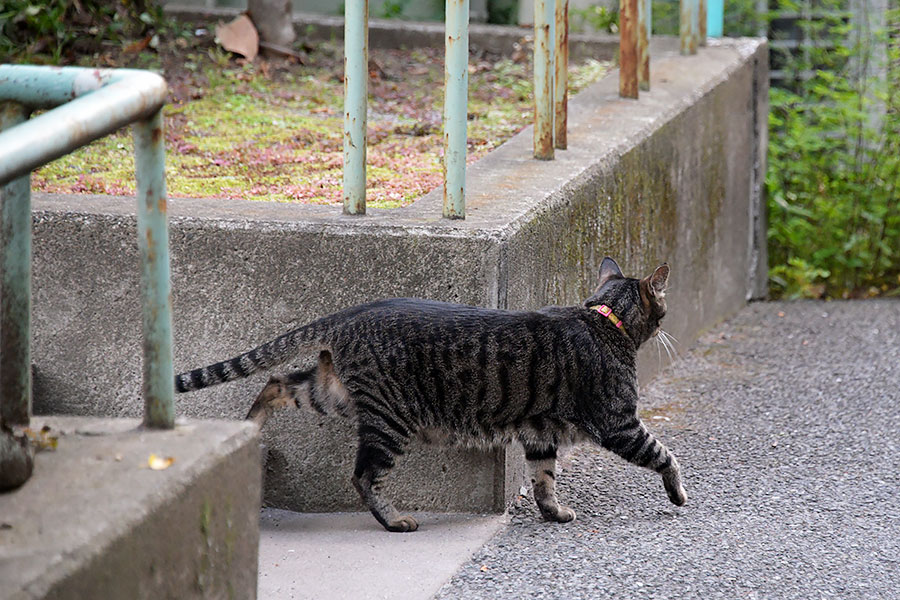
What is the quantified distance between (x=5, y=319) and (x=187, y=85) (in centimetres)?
504

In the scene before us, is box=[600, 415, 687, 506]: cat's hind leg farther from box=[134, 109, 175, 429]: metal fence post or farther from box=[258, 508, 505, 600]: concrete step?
box=[134, 109, 175, 429]: metal fence post

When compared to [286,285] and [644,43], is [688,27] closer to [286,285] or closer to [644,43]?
[644,43]

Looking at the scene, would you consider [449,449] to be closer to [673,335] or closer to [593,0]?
[673,335]

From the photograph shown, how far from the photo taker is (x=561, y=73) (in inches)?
201

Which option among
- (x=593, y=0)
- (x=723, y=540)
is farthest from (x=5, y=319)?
(x=593, y=0)

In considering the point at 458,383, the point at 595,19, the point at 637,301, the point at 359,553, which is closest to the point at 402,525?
the point at 359,553

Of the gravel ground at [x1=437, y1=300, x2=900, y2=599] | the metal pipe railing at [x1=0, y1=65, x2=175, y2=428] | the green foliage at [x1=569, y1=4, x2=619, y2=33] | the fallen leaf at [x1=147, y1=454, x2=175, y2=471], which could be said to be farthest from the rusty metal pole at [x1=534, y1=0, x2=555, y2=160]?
the green foliage at [x1=569, y1=4, x2=619, y2=33]

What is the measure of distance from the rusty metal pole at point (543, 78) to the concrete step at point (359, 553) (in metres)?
1.79

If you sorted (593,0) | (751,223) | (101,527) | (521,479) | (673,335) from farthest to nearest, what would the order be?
(593,0)
(751,223)
(673,335)
(521,479)
(101,527)

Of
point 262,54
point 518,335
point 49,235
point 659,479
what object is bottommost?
point 659,479

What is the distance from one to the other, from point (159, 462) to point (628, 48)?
462 cm

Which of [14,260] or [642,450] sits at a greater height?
[14,260]

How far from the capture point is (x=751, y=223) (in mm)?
8094

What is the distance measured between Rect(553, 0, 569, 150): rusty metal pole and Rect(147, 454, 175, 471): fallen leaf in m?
3.14
